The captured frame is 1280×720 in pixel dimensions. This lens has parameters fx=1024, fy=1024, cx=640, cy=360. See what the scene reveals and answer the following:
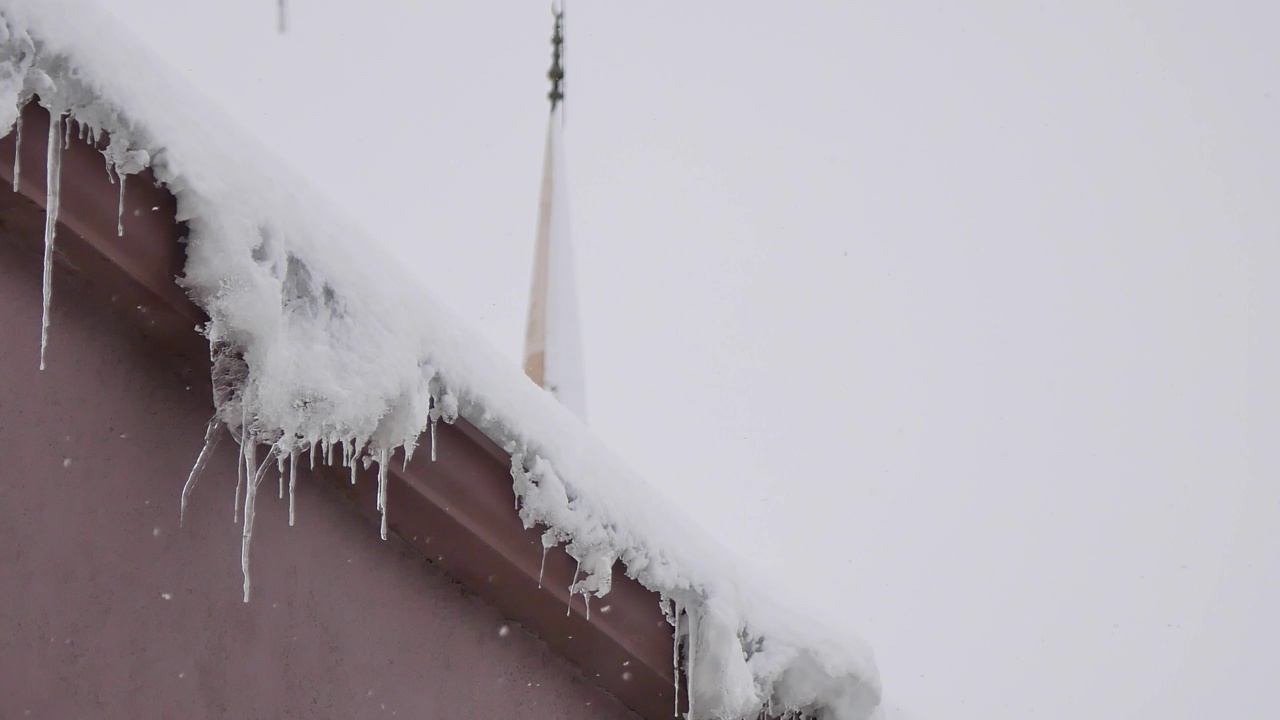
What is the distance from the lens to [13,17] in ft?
4.76

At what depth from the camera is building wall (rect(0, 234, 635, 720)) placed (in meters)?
1.61

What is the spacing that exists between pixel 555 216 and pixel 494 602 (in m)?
8.43

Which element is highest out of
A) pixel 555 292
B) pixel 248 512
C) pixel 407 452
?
pixel 407 452

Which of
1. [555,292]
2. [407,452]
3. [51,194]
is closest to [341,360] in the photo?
[407,452]

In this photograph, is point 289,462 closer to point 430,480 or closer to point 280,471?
point 280,471

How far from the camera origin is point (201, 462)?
1696 mm

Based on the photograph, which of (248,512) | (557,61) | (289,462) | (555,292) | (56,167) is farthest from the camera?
(557,61)

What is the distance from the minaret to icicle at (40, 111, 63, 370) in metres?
6.99

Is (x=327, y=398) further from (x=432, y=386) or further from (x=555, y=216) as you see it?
(x=555, y=216)

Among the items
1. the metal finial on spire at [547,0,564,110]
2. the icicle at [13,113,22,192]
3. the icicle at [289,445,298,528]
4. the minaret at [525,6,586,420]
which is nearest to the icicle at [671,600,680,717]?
the icicle at [289,445,298,528]

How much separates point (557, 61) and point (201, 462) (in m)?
9.65

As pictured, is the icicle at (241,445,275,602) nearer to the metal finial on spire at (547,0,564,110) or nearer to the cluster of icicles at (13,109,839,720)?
the cluster of icicles at (13,109,839,720)

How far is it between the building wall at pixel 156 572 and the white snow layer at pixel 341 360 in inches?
4.3

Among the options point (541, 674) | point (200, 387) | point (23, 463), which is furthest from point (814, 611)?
point (23, 463)
